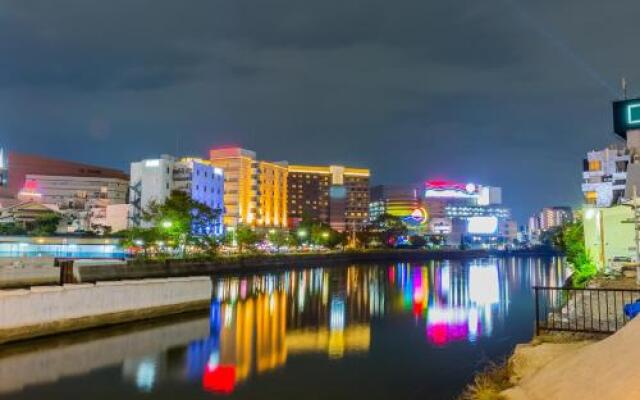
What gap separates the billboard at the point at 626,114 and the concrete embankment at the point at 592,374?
62.4ft

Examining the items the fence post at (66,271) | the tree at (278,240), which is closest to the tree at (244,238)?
the tree at (278,240)

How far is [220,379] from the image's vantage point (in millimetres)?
18766

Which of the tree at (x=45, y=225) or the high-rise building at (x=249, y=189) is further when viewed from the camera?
the high-rise building at (x=249, y=189)

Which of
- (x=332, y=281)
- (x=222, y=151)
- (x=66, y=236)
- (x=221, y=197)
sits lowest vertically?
(x=332, y=281)

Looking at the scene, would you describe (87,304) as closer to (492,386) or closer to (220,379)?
(220,379)

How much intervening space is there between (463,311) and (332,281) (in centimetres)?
2910

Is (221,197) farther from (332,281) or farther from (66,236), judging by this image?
(332,281)

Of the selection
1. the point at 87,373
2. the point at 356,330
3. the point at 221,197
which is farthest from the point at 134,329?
the point at 221,197

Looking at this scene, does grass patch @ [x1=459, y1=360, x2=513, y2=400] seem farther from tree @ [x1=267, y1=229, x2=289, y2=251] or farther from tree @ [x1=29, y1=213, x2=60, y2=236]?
tree @ [x1=267, y1=229, x2=289, y2=251]

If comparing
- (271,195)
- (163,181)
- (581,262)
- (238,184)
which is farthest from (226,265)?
(271,195)

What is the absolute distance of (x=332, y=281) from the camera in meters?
64.8

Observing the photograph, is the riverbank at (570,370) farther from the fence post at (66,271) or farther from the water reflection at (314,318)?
the fence post at (66,271)

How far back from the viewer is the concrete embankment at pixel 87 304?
2189 centimetres

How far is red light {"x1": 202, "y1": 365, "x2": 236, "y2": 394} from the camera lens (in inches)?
690
